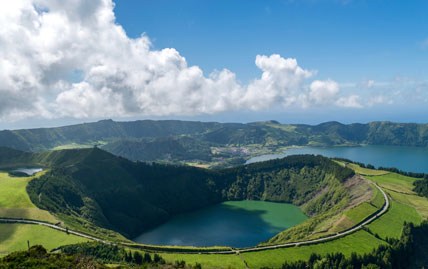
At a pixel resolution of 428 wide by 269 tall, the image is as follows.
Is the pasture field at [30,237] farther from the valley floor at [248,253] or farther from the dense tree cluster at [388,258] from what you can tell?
the dense tree cluster at [388,258]

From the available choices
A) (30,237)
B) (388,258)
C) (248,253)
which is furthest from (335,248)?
(30,237)

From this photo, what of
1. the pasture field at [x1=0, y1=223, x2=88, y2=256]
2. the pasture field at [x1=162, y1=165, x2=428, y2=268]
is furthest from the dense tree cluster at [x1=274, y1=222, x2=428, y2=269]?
the pasture field at [x1=0, y1=223, x2=88, y2=256]

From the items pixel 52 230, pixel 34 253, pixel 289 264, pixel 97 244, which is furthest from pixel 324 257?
pixel 52 230

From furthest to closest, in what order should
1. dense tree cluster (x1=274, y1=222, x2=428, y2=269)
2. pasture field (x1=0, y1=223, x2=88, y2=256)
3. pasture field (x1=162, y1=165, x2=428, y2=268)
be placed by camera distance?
pasture field (x1=0, y1=223, x2=88, y2=256), pasture field (x1=162, y1=165, x2=428, y2=268), dense tree cluster (x1=274, y1=222, x2=428, y2=269)

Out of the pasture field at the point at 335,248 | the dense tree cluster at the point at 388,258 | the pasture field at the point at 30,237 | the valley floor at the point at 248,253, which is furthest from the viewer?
the pasture field at the point at 30,237

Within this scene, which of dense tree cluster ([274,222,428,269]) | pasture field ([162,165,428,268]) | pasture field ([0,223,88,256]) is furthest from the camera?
pasture field ([0,223,88,256])

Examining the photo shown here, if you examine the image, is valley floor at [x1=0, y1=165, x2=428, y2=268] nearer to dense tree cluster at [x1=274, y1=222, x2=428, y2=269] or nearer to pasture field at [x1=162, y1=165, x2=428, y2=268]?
pasture field at [x1=162, y1=165, x2=428, y2=268]

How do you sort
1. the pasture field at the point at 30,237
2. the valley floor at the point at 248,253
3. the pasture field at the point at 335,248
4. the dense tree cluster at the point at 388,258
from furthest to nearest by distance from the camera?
the pasture field at the point at 30,237 < the valley floor at the point at 248,253 < the pasture field at the point at 335,248 < the dense tree cluster at the point at 388,258

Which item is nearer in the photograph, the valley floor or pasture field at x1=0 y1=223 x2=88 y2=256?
the valley floor

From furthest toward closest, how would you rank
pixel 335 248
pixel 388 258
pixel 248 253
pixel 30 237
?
1. pixel 30 237
2. pixel 335 248
3. pixel 248 253
4. pixel 388 258

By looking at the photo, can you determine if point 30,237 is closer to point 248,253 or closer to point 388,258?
point 248,253

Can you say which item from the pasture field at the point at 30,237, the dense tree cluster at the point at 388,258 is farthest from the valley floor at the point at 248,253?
the dense tree cluster at the point at 388,258
